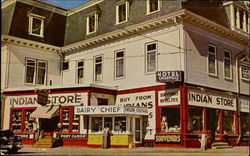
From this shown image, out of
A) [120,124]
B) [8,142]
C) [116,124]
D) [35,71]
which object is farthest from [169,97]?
[8,142]

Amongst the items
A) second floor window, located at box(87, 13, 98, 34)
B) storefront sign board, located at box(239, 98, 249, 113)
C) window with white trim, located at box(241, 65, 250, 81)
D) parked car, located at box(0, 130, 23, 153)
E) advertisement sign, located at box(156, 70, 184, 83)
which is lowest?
parked car, located at box(0, 130, 23, 153)

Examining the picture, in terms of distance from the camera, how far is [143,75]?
16.8m

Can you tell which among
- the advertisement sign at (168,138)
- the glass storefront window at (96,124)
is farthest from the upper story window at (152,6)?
the advertisement sign at (168,138)

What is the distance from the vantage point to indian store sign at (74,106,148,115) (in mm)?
14750

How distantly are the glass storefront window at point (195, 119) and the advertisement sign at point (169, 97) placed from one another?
81cm

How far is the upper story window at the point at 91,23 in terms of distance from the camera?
19133mm

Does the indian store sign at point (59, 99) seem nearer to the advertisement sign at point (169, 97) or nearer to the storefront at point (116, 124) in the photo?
the storefront at point (116, 124)

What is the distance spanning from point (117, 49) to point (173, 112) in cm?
489

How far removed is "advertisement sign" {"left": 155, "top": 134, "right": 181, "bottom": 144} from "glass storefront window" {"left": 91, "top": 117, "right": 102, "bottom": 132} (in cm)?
263

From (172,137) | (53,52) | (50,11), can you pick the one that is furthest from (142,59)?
(50,11)

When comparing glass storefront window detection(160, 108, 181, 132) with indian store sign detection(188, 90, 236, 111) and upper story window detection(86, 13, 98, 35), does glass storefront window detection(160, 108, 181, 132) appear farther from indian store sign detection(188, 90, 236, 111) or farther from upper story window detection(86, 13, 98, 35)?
upper story window detection(86, 13, 98, 35)

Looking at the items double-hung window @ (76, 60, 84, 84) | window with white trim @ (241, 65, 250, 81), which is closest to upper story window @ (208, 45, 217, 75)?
window with white trim @ (241, 65, 250, 81)

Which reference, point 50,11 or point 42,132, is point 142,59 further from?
point 50,11

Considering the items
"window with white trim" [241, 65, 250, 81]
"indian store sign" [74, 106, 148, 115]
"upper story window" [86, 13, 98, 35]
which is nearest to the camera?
"indian store sign" [74, 106, 148, 115]
